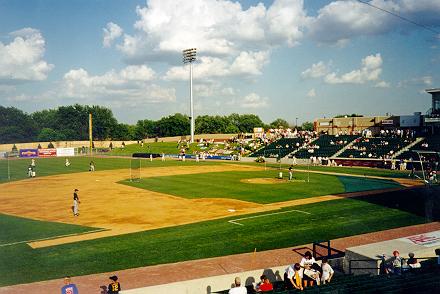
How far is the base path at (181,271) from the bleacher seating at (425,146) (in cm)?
3736

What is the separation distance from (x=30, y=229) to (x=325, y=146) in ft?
168

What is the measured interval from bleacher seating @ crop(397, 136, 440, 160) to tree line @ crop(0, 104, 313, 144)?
8002 centimetres

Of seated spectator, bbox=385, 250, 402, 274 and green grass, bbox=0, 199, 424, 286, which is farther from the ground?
seated spectator, bbox=385, 250, 402, 274

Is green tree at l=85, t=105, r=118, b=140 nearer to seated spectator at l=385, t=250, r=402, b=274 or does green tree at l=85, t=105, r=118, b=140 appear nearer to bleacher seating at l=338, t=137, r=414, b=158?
bleacher seating at l=338, t=137, r=414, b=158

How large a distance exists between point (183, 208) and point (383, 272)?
16.6m

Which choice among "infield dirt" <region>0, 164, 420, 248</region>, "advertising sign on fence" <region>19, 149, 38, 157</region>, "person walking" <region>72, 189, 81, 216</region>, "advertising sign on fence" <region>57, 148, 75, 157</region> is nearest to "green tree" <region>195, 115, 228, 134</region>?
"advertising sign on fence" <region>57, 148, 75, 157</region>

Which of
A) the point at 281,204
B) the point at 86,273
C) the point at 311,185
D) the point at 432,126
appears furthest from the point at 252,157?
the point at 86,273

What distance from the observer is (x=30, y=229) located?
889 inches

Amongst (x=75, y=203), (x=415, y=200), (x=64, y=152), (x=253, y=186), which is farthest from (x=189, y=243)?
(x=64, y=152)

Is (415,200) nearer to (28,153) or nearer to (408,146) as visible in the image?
(408,146)

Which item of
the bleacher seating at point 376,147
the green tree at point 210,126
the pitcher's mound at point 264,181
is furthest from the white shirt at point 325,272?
the green tree at point 210,126

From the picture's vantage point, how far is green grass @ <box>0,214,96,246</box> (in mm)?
20859

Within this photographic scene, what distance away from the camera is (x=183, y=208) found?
27.4 metres

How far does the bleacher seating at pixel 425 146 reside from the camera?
167 feet
